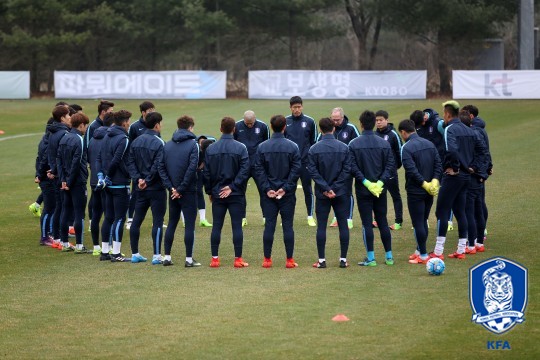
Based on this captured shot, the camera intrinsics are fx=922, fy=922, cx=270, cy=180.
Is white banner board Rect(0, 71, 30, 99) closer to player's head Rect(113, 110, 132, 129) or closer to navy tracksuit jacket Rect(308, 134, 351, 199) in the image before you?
player's head Rect(113, 110, 132, 129)

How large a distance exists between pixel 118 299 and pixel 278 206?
9.08ft

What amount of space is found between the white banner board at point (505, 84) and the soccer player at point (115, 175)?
28.7m

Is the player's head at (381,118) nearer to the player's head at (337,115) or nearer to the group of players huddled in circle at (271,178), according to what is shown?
the group of players huddled in circle at (271,178)

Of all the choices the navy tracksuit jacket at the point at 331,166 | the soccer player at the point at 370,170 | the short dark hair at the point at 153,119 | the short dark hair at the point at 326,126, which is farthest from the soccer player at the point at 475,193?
the short dark hair at the point at 153,119

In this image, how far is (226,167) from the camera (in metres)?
12.7

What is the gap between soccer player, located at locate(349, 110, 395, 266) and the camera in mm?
12742

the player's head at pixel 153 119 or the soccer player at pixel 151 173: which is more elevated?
the player's head at pixel 153 119

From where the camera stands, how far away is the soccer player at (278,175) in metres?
12.7

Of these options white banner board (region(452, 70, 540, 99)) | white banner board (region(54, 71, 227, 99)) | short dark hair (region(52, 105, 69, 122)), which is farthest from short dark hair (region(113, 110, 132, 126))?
white banner board (region(54, 71, 227, 99))

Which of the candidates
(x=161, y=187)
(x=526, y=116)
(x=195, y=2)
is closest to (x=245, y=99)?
(x=195, y=2)

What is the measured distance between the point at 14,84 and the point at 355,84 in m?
17.8

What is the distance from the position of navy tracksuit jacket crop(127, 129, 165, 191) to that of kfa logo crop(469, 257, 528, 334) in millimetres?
5804

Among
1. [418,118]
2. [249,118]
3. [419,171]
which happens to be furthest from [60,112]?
[419,171]

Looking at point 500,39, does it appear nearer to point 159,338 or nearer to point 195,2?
point 195,2
